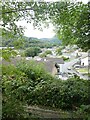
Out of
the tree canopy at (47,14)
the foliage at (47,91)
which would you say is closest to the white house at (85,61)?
the foliage at (47,91)

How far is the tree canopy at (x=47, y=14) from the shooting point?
6.86 ft

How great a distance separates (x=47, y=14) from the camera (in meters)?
2.18

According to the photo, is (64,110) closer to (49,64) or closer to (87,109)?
(87,109)

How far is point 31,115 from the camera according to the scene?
252 cm

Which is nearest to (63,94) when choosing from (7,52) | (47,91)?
(47,91)

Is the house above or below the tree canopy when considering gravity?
below

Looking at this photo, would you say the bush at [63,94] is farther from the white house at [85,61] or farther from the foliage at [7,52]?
the foliage at [7,52]

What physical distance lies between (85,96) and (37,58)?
0.67 m

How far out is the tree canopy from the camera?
209 cm

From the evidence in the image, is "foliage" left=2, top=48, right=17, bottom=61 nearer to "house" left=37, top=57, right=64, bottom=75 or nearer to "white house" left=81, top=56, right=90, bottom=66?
"house" left=37, top=57, right=64, bottom=75

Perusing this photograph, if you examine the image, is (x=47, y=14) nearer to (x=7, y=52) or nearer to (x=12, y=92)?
(x=7, y=52)

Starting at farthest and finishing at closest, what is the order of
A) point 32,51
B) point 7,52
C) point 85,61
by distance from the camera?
1. point 85,61
2. point 32,51
3. point 7,52

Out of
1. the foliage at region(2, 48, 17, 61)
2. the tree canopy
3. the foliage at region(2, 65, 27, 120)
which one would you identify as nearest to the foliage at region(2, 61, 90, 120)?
the foliage at region(2, 65, 27, 120)

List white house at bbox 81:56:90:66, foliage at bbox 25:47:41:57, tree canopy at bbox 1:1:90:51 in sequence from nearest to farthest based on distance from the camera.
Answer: tree canopy at bbox 1:1:90:51 < foliage at bbox 25:47:41:57 < white house at bbox 81:56:90:66
